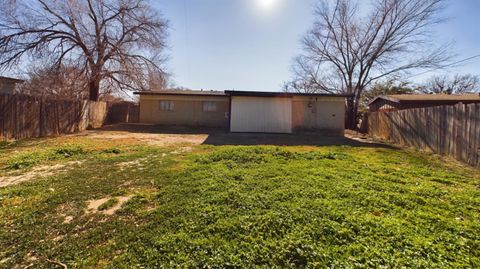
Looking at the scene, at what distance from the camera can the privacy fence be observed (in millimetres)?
8673

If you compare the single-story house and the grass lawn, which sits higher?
the single-story house

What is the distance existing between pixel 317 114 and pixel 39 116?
543 inches

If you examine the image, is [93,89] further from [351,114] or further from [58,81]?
Answer: [351,114]

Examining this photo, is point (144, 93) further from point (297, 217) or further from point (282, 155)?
point (297, 217)

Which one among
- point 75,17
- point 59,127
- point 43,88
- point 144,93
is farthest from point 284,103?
point 43,88

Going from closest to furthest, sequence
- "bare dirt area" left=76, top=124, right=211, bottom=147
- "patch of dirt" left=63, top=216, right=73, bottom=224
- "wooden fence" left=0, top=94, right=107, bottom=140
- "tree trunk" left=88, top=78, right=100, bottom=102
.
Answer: "patch of dirt" left=63, top=216, right=73, bottom=224 < "wooden fence" left=0, top=94, right=107, bottom=140 < "bare dirt area" left=76, top=124, right=211, bottom=147 < "tree trunk" left=88, top=78, right=100, bottom=102

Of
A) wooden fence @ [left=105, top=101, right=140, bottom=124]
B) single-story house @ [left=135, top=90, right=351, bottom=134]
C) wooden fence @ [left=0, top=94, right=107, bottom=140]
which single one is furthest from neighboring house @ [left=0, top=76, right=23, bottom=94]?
single-story house @ [left=135, top=90, right=351, bottom=134]

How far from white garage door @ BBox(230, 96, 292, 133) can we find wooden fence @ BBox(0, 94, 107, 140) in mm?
8406

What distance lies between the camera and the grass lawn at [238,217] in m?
2.10

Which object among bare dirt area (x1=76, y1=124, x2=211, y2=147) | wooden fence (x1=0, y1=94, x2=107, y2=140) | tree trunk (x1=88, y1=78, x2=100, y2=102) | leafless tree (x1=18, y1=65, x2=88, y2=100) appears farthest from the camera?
tree trunk (x1=88, y1=78, x2=100, y2=102)

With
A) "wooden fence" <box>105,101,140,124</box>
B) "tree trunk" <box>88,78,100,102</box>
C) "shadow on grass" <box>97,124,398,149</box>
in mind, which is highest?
"tree trunk" <box>88,78,100,102</box>

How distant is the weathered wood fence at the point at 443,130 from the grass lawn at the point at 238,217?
104cm

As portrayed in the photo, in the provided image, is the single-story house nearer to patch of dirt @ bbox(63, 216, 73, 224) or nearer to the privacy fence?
the privacy fence

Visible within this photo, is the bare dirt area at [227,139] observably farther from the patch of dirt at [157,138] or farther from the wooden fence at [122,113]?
the wooden fence at [122,113]
